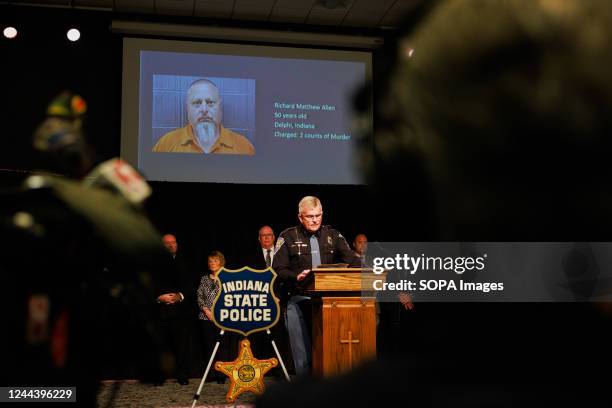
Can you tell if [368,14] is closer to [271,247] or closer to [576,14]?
[271,247]

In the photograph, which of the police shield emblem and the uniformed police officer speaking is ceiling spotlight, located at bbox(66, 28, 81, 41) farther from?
the police shield emblem

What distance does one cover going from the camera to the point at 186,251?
8.12 m

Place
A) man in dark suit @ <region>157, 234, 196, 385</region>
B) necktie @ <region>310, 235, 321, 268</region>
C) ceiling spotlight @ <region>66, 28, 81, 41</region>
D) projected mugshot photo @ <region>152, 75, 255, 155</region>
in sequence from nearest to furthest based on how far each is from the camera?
1. necktie @ <region>310, 235, 321, 268</region>
2. man in dark suit @ <region>157, 234, 196, 385</region>
3. projected mugshot photo @ <region>152, 75, 255, 155</region>
4. ceiling spotlight @ <region>66, 28, 81, 41</region>

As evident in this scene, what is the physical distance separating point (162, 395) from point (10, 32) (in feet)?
15.1

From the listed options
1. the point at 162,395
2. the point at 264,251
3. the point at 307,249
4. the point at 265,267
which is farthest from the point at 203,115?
the point at 162,395

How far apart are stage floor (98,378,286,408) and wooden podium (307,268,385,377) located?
107 centimetres

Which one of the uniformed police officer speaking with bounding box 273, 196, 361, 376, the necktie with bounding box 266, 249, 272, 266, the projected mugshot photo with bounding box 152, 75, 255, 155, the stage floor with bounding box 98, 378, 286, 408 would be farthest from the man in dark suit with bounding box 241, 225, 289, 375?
the uniformed police officer speaking with bounding box 273, 196, 361, 376

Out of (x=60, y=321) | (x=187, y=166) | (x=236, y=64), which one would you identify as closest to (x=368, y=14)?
(x=236, y=64)

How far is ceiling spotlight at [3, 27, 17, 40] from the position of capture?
7.90 metres

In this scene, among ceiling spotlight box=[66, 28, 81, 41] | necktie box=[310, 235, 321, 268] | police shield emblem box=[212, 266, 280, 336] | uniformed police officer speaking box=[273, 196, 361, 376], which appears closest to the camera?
police shield emblem box=[212, 266, 280, 336]

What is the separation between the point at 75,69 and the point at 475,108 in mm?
8283

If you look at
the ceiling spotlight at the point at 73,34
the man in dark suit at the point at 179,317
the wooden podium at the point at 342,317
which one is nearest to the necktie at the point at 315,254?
the wooden podium at the point at 342,317

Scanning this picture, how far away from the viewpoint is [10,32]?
7906mm

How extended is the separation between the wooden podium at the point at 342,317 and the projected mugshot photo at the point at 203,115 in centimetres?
370
